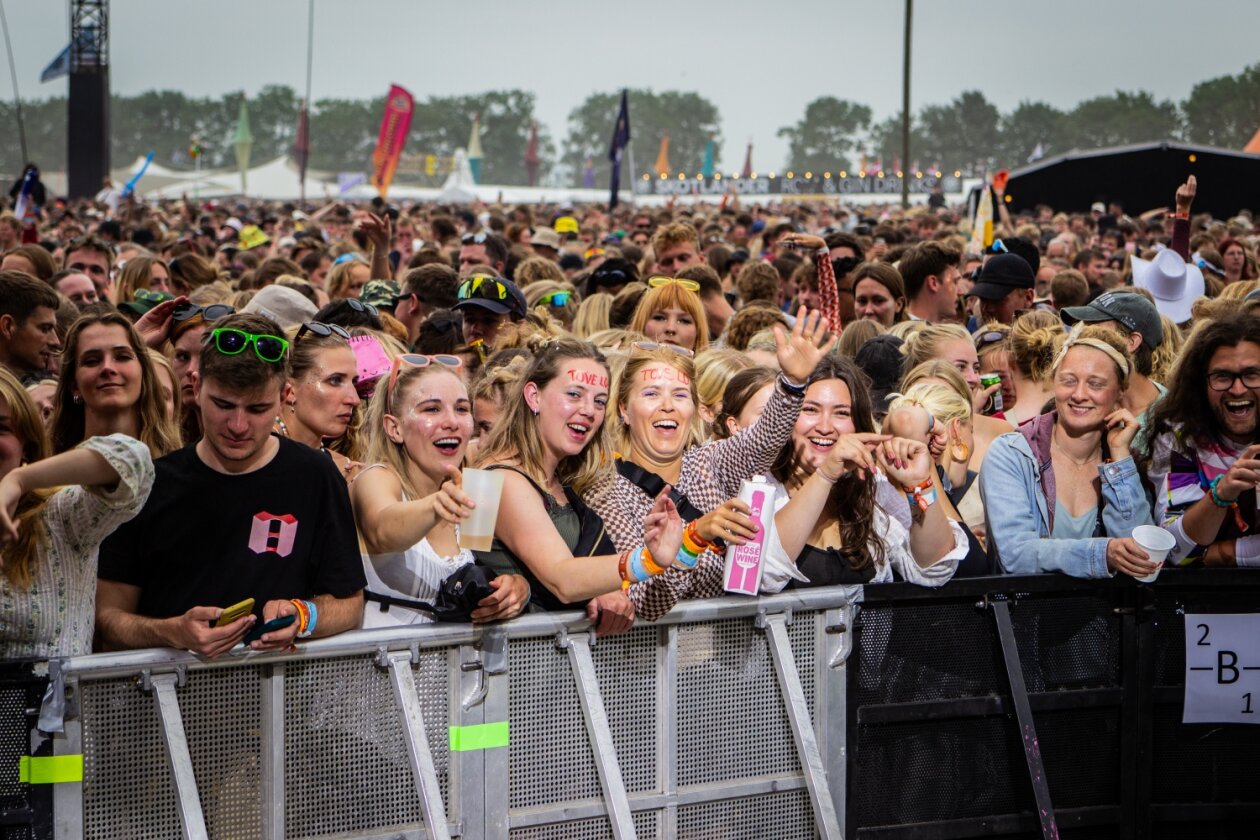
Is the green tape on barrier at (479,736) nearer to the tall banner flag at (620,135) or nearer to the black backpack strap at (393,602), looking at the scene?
the black backpack strap at (393,602)

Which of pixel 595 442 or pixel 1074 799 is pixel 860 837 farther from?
pixel 595 442

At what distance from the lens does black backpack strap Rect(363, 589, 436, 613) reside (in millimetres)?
4121

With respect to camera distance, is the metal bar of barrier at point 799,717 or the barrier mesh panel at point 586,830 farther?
the metal bar of barrier at point 799,717

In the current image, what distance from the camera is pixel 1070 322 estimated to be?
7379 millimetres

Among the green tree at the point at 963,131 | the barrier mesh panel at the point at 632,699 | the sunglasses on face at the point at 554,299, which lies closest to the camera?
the barrier mesh panel at the point at 632,699

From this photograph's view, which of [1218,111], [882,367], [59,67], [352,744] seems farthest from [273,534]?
[1218,111]

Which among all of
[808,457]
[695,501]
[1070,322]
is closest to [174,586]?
[695,501]

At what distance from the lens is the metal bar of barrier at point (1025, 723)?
445cm

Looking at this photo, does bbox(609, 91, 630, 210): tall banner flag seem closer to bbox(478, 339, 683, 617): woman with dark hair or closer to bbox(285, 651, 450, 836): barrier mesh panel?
bbox(478, 339, 683, 617): woman with dark hair

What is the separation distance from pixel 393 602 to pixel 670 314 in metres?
3.77

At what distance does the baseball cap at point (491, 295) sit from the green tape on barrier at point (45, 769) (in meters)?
4.05

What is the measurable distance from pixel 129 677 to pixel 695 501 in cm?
195

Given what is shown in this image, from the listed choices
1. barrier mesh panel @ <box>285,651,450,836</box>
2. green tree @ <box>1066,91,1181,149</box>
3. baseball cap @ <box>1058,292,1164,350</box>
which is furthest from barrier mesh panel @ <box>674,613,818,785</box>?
green tree @ <box>1066,91,1181,149</box>

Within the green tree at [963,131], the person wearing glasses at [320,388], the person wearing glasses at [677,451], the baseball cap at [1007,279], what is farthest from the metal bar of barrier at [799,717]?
the green tree at [963,131]
